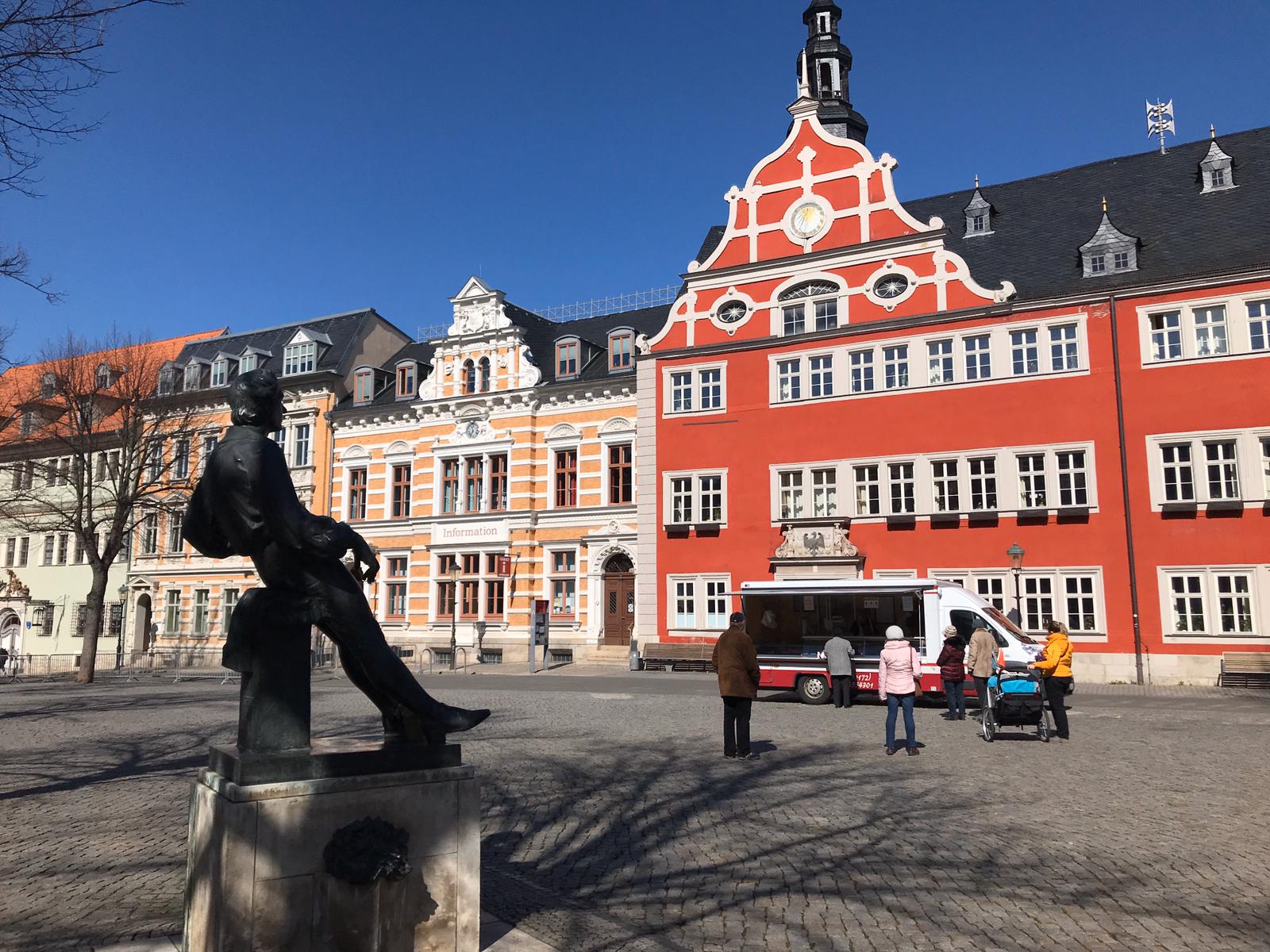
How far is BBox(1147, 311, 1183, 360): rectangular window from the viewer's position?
25.9 meters

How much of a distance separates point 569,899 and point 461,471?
3364cm

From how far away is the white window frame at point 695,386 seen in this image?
32.0 meters

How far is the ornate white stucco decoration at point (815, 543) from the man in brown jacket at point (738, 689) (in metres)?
17.2

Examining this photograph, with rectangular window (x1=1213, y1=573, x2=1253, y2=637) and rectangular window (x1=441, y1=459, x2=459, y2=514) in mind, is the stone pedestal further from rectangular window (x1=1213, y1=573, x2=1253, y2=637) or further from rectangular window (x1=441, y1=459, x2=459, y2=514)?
rectangular window (x1=441, y1=459, x2=459, y2=514)

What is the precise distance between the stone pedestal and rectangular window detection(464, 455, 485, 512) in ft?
111

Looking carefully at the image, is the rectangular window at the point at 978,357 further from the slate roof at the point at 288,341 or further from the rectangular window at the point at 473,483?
the slate roof at the point at 288,341

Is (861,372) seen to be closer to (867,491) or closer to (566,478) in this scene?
(867,491)

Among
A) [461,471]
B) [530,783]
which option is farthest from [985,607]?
[461,471]

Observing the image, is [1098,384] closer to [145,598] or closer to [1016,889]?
[1016,889]

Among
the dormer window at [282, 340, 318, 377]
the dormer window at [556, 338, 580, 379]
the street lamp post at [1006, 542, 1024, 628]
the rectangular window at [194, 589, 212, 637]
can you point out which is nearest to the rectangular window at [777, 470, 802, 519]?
the street lamp post at [1006, 542, 1024, 628]

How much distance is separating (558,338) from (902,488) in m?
16.4

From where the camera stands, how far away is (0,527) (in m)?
46.7

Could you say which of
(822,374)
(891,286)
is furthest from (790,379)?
(891,286)

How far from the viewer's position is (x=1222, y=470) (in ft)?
82.1
